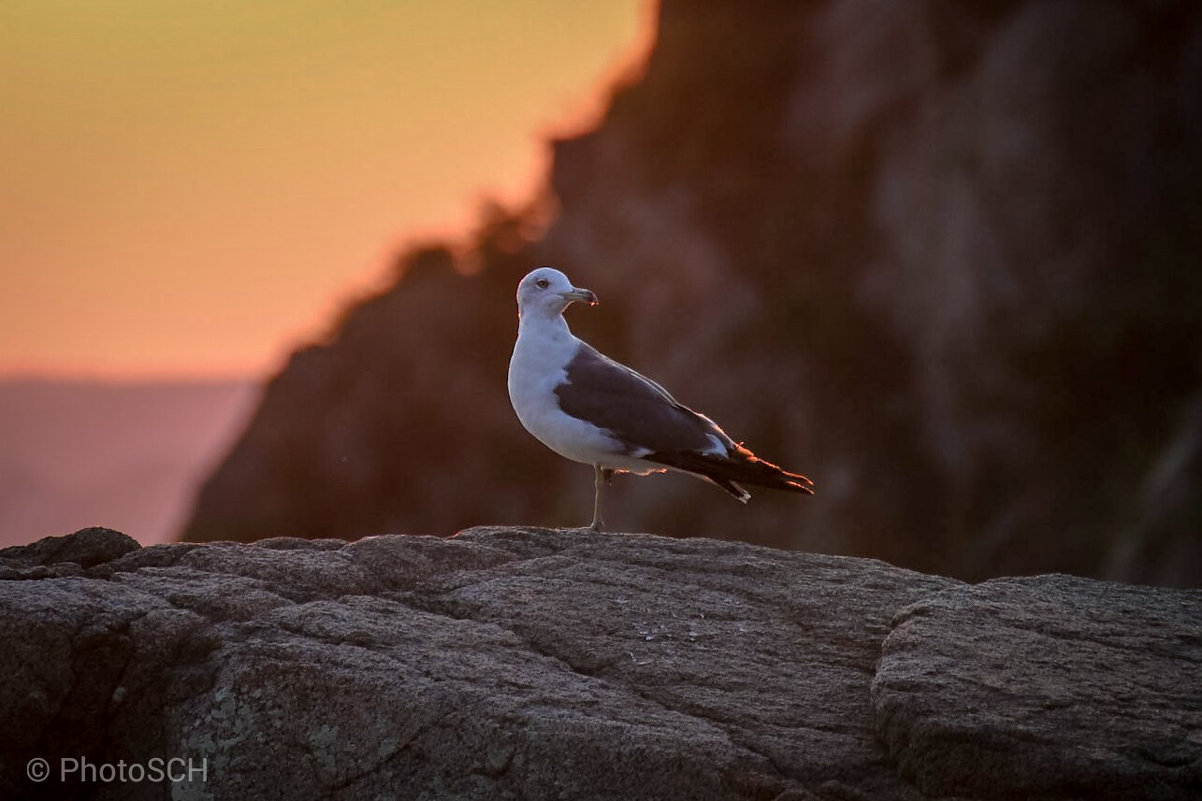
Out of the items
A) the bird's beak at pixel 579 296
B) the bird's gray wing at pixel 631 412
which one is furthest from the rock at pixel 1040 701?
the bird's beak at pixel 579 296

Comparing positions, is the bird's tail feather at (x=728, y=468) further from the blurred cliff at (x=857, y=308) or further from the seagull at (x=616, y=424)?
the blurred cliff at (x=857, y=308)

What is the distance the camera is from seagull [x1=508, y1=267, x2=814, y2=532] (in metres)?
9.71

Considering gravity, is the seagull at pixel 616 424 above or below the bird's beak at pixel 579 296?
below

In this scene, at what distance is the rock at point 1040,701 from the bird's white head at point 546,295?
349cm

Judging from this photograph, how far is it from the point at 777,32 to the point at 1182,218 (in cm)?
1099

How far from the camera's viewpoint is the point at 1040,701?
6.76 meters

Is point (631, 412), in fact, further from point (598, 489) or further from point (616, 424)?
point (598, 489)

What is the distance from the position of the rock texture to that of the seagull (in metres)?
1.73

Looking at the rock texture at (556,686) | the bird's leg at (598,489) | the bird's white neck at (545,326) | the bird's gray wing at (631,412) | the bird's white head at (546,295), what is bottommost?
the rock texture at (556,686)

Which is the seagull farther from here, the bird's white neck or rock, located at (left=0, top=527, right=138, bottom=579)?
rock, located at (left=0, top=527, right=138, bottom=579)

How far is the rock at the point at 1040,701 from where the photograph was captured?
6438mm

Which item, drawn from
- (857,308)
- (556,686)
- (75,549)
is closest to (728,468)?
(556,686)

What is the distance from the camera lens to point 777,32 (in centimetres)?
3303

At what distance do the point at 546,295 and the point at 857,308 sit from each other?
61.9 ft
